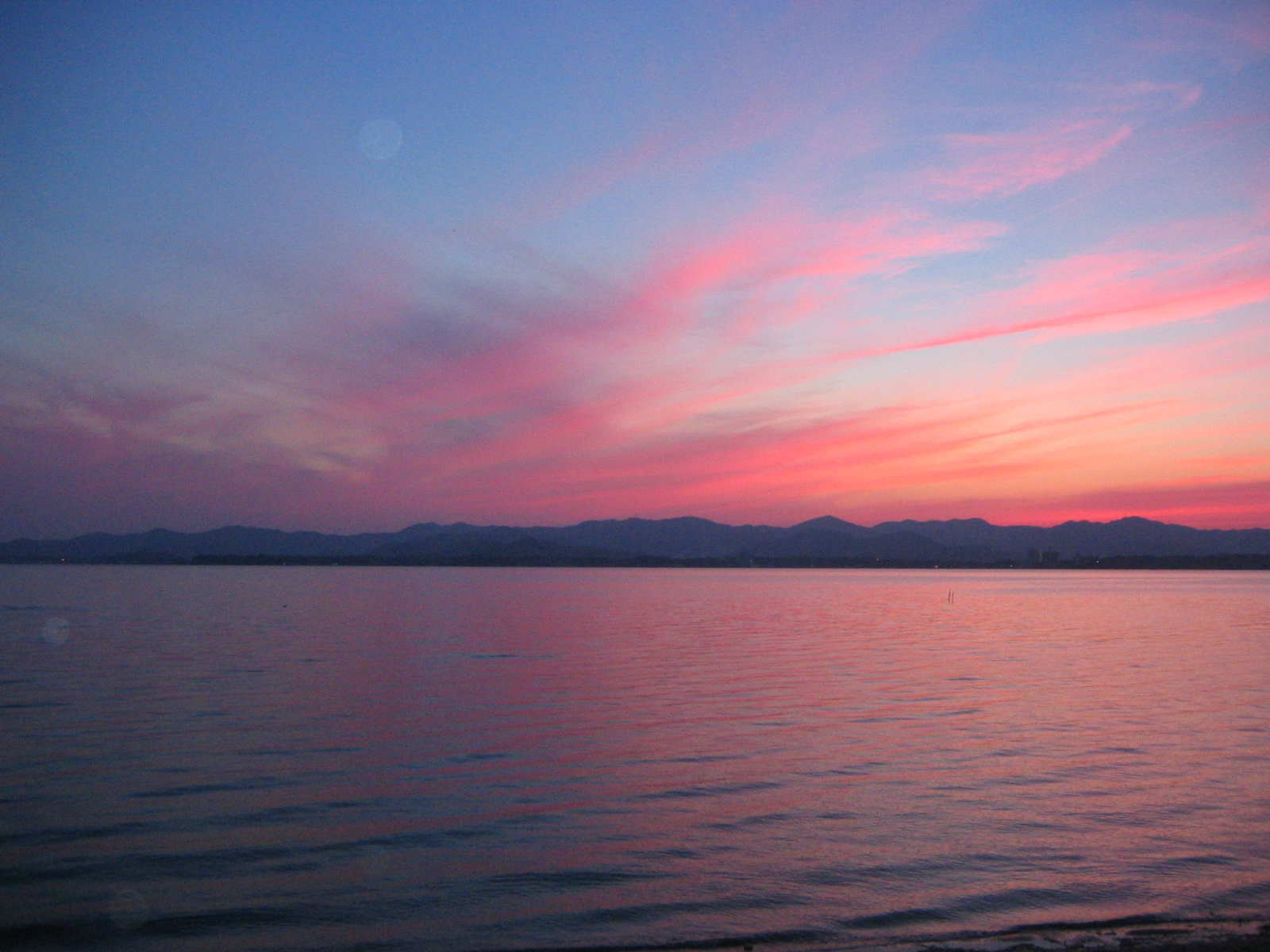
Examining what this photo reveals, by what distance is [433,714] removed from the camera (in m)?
25.9

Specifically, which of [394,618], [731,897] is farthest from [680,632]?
[731,897]

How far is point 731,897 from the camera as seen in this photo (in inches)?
483

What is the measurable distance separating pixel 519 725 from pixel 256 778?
24.8 ft

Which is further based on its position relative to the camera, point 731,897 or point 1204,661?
point 1204,661

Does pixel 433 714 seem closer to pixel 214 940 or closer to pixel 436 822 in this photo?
pixel 436 822

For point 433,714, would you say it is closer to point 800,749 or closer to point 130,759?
point 130,759

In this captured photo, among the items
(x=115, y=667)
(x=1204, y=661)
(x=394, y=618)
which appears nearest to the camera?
(x=115, y=667)

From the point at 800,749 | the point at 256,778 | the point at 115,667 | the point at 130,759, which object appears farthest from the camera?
the point at 115,667

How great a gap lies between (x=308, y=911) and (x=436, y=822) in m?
3.83

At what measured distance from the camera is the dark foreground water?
11844 millimetres

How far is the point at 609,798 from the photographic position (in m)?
17.2

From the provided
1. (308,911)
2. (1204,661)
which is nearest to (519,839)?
(308,911)

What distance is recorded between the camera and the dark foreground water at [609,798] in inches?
466

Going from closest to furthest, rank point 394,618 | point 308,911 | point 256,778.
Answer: point 308,911, point 256,778, point 394,618
